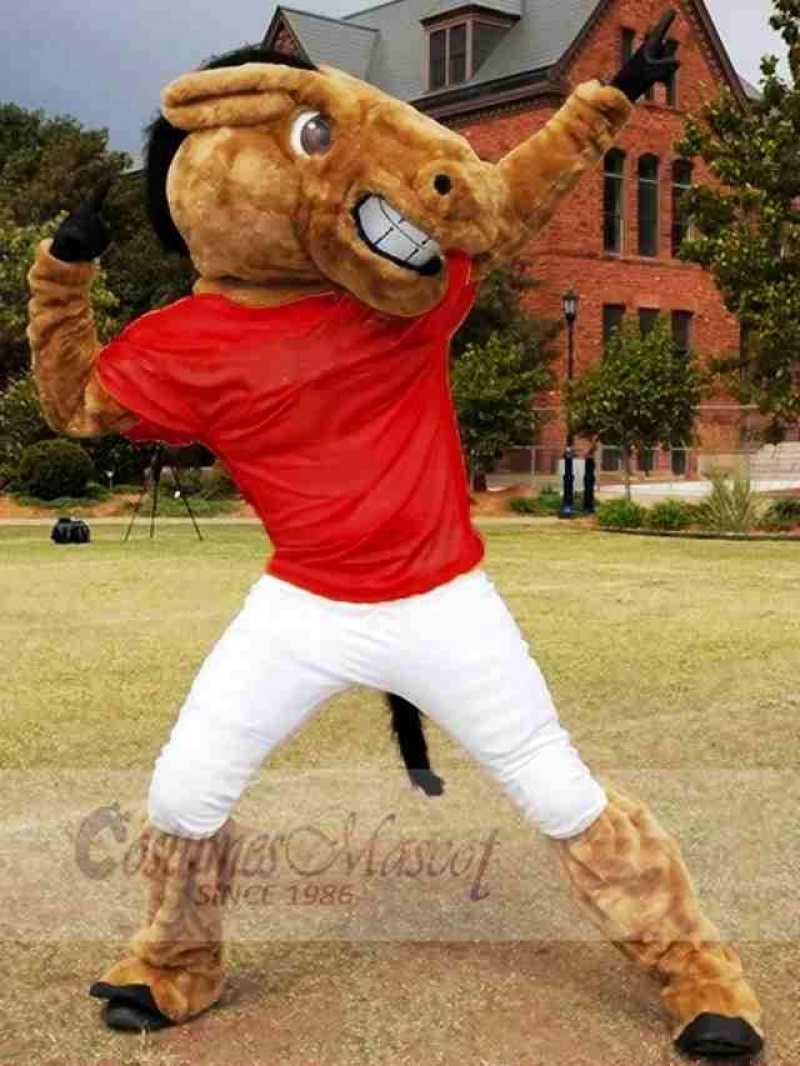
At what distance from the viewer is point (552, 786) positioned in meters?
3.59

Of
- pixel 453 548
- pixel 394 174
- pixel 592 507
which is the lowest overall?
pixel 592 507

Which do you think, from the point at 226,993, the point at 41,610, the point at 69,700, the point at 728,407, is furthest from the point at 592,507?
the point at 226,993

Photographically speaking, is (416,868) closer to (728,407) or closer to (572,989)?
(572,989)

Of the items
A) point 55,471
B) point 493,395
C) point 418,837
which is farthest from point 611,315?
point 418,837

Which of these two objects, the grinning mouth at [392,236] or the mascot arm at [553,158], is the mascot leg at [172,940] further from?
the mascot arm at [553,158]

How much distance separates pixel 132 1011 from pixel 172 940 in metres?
0.19

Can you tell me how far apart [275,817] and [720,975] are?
7.74ft

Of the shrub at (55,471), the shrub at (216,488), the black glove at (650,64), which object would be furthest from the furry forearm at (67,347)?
the shrub at (55,471)

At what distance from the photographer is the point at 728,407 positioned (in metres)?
35.2

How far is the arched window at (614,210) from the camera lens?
37.9 m

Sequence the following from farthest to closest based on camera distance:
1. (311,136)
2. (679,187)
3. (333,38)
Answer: (679,187)
(333,38)
(311,136)

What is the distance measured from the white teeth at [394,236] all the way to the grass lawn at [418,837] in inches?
72.8

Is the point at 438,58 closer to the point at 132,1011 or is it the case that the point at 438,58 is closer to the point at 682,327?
the point at 682,327

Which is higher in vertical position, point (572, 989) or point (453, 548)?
point (453, 548)
